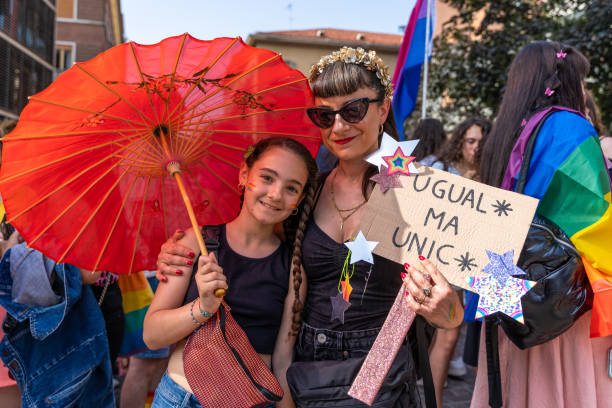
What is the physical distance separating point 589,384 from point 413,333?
72cm

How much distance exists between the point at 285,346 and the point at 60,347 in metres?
1.29

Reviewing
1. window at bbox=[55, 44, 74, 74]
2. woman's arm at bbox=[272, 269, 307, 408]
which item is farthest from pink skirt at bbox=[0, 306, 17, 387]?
window at bbox=[55, 44, 74, 74]

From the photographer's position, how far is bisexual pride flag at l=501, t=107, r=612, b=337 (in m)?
1.66

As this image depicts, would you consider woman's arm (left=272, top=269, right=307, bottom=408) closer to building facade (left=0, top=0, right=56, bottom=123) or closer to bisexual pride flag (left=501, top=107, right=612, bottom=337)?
bisexual pride flag (left=501, top=107, right=612, bottom=337)

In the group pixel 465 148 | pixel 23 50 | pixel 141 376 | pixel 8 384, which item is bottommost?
pixel 141 376

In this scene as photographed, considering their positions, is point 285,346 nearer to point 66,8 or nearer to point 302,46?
point 302,46

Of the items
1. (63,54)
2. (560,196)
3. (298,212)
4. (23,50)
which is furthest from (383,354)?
(63,54)

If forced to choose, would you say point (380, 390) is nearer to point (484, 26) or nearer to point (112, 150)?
point (112, 150)

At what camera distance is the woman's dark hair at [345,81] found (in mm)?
1862

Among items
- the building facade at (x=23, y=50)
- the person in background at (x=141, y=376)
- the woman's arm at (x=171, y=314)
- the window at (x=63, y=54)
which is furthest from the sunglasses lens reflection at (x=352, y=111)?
the window at (x=63, y=54)

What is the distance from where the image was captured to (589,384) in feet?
6.00

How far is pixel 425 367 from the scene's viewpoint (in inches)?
66.5

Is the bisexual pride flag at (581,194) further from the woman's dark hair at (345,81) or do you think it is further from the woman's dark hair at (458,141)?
the woman's dark hair at (458,141)

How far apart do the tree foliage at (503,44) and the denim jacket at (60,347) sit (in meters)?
9.25
